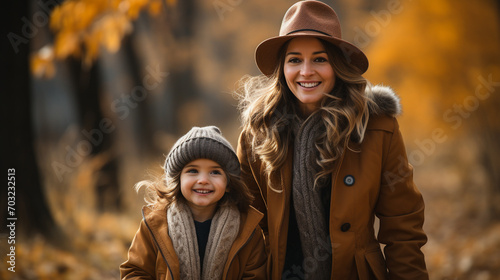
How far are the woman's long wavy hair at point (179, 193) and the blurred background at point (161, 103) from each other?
7.83 feet

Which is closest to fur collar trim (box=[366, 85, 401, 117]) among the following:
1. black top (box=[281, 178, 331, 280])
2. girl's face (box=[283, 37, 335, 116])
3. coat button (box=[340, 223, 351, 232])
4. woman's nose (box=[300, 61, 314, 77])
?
girl's face (box=[283, 37, 335, 116])

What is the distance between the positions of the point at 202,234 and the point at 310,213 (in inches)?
23.4

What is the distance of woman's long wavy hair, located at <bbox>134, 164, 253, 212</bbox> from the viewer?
105 inches

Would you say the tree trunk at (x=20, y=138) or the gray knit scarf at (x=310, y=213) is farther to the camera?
the tree trunk at (x=20, y=138)

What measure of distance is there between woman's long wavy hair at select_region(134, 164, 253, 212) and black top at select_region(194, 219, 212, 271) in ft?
0.46

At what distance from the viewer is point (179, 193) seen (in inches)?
106

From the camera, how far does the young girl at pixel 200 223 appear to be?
2.52 m

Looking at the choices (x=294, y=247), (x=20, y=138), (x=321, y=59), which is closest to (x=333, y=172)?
(x=294, y=247)

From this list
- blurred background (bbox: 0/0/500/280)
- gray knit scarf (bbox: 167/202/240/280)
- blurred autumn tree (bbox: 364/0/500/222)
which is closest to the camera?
gray knit scarf (bbox: 167/202/240/280)

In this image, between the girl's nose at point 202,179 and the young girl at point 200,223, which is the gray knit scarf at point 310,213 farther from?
the girl's nose at point 202,179

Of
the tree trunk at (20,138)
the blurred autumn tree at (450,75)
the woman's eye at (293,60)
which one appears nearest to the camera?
the woman's eye at (293,60)

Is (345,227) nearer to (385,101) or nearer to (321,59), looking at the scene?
(385,101)

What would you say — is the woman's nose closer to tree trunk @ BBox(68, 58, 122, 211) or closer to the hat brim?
the hat brim

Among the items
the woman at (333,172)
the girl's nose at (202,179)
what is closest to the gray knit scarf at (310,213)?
the woman at (333,172)
